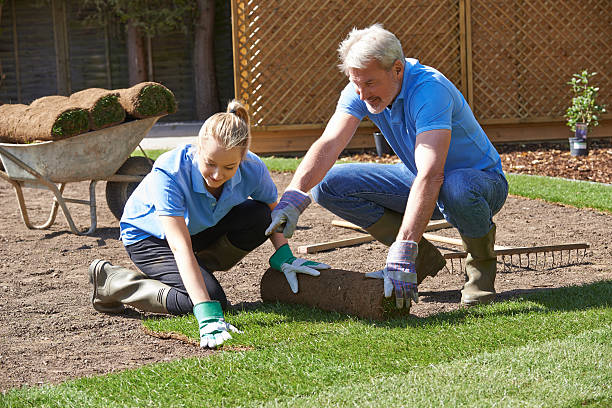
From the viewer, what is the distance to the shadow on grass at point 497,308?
3.27m

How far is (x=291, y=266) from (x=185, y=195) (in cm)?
60

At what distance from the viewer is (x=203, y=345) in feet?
9.76

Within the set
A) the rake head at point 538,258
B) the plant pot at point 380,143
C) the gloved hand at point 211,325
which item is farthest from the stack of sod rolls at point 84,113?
the plant pot at point 380,143

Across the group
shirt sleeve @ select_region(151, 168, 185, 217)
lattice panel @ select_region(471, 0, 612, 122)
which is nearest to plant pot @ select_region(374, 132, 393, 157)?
lattice panel @ select_region(471, 0, 612, 122)

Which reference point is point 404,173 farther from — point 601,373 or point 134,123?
point 134,123

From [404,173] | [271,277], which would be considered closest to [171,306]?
[271,277]

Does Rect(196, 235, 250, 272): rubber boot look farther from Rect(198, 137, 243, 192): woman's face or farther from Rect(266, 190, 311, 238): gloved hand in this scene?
Rect(198, 137, 243, 192): woman's face

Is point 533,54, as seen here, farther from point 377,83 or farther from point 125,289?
point 125,289

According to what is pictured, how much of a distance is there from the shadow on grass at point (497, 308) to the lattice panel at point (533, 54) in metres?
6.76

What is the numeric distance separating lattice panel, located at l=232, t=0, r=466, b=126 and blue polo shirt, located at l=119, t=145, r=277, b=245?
6132 mm

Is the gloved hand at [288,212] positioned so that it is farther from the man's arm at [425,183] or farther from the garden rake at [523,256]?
the garden rake at [523,256]

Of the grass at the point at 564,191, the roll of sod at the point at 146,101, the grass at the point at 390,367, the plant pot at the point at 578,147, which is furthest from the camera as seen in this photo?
the plant pot at the point at 578,147

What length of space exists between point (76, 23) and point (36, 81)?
1.50 metres

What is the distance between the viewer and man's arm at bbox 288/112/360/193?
3.56 meters
